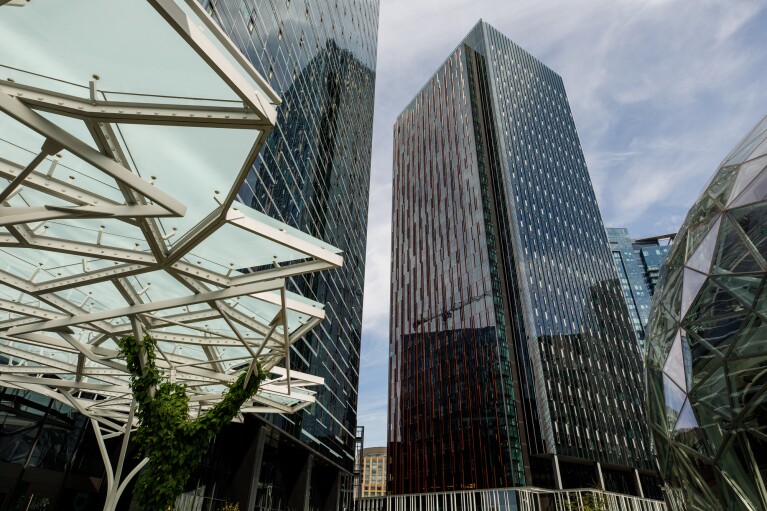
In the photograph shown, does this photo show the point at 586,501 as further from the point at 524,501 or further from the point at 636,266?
the point at 636,266

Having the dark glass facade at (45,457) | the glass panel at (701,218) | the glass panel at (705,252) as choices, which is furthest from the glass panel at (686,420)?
the dark glass facade at (45,457)

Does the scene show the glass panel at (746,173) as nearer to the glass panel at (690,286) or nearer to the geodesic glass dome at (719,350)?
the geodesic glass dome at (719,350)

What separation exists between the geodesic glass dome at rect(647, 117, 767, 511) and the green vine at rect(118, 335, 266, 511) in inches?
438

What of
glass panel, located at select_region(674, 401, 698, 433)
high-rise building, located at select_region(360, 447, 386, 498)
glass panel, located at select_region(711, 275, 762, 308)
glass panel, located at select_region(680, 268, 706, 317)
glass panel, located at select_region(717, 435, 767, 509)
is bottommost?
glass panel, located at select_region(717, 435, 767, 509)

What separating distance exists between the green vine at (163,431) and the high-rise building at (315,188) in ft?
34.7

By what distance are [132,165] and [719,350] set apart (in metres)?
12.0

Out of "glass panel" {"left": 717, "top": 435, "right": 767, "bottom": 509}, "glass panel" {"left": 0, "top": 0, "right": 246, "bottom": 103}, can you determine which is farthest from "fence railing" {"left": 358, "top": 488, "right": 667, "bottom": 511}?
"glass panel" {"left": 0, "top": 0, "right": 246, "bottom": 103}

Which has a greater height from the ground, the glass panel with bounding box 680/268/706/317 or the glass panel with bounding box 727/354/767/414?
the glass panel with bounding box 680/268/706/317

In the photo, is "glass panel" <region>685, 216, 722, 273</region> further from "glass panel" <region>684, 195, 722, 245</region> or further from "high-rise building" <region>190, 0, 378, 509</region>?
"high-rise building" <region>190, 0, 378, 509</region>

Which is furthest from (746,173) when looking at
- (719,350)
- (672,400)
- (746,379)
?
(672,400)

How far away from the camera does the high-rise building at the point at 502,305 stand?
57.2 meters

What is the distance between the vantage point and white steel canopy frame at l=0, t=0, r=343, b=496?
6.71 metres

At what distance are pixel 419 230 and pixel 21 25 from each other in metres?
78.4

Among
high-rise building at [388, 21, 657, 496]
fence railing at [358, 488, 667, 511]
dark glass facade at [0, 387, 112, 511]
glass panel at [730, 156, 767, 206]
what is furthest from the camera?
high-rise building at [388, 21, 657, 496]
